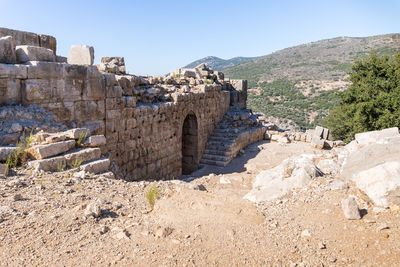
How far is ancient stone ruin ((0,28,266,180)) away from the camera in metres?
5.44

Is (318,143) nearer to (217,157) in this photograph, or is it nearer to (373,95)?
(373,95)

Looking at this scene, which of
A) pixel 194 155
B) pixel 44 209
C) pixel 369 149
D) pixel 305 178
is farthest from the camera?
pixel 194 155

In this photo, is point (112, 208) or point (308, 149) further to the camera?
point (308, 149)

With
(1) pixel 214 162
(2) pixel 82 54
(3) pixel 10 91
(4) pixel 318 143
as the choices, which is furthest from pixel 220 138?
(3) pixel 10 91


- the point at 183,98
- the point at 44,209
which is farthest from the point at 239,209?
the point at 183,98

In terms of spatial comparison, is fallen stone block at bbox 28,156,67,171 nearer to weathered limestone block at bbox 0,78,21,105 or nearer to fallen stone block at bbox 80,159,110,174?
fallen stone block at bbox 80,159,110,174

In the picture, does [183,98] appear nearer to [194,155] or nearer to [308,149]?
[194,155]

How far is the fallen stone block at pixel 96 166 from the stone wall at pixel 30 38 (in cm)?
351

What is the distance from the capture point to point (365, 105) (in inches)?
565

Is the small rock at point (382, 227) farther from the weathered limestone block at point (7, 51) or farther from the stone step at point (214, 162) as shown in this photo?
the stone step at point (214, 162)

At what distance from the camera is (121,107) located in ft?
24.6

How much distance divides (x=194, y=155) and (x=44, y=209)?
840 centimetres

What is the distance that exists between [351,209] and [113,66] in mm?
6745

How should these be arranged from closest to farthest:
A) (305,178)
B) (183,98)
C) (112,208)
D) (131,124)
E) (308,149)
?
(112,208) < (305,178) < (131,124) < (183,98) < (308,149)
